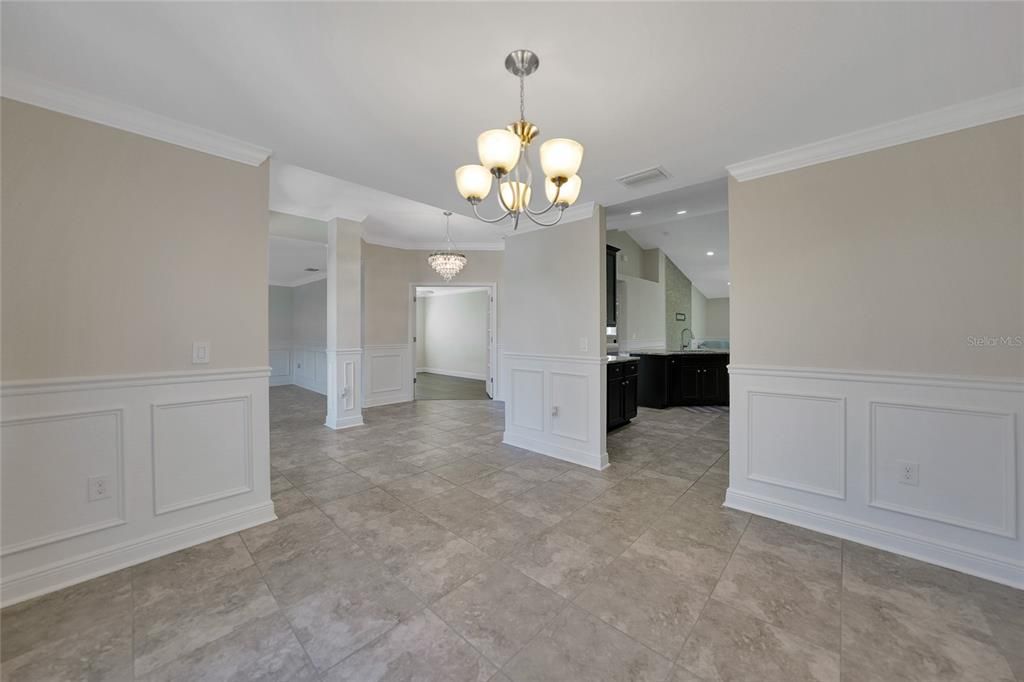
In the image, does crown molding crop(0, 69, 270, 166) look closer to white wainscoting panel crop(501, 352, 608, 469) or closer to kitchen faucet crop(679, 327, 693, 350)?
white wainscoting panel crop(501, 352, 608, 469)

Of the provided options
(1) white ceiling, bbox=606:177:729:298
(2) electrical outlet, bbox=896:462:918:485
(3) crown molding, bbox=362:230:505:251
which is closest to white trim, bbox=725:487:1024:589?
(2) electrical outlet, bbox=896:462:918:485

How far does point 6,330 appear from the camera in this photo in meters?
1.76

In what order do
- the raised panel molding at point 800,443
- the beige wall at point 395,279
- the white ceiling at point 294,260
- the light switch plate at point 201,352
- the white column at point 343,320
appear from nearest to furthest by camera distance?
the light switch plate at point 201,352, the raised panel molding at point 800,443, the white column at point 343,320, the white ceiling at point 294,260, the beige wall at point 395,279

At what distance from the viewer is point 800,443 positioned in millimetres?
2533

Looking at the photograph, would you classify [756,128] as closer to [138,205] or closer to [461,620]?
[461,620]

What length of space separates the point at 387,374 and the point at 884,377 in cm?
616

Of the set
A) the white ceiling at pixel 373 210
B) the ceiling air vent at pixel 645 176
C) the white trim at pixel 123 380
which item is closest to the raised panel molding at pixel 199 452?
the white trim at pixel 123 380

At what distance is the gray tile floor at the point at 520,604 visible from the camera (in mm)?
1422

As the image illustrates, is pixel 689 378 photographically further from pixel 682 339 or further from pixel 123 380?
pixel 123 380

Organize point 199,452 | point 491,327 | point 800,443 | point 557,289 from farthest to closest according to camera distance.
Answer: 1. point 491,327
2. point 557,289
3. point 800,443
4. point 199,452

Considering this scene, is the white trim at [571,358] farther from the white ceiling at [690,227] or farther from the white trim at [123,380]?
the white trim at [123,380]

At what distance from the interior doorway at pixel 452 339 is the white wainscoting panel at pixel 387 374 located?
139 centimetres

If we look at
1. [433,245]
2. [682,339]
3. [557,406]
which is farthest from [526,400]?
[682,339]

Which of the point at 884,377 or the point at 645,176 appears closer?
the point at 884,377
